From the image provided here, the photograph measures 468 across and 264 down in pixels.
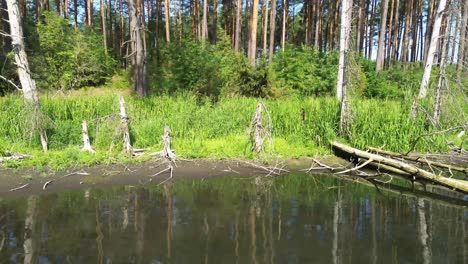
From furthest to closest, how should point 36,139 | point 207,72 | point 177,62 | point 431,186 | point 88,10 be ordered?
point 88,10 → point 177,62 → point 207,72 → point 36,139 → point 431,186

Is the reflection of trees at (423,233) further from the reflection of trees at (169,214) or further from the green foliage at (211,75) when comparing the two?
the green foliage at (211,75)

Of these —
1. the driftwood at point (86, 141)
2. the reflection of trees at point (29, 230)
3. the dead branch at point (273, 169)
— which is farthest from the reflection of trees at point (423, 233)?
the driftwood at point (86, 141)

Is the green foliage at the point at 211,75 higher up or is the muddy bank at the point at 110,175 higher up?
the green foliage at the point at 211,75

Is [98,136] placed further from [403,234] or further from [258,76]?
[258,76]

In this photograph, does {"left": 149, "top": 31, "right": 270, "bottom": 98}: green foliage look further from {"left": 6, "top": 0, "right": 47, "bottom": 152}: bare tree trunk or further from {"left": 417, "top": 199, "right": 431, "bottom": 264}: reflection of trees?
{"left": 417, "top": 199, "right": 431, "bottom": 264}: reflection of trees

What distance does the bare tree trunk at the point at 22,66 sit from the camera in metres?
8.44

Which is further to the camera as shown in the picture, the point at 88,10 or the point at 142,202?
the point at 88,10

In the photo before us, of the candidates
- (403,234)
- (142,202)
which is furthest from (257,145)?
(403,234)

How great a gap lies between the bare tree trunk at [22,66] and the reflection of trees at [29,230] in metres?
2.43

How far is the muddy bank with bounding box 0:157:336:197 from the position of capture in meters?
7.57

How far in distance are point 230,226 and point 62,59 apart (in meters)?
18.0

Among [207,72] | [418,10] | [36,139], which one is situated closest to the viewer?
[36,139]

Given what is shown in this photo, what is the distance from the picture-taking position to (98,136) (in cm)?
966

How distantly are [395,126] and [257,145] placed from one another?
409 cm
